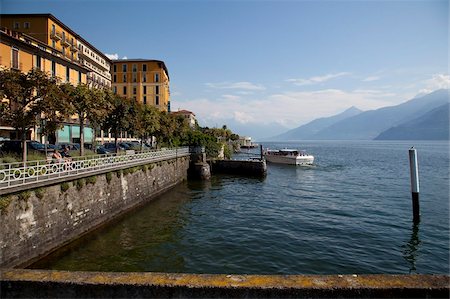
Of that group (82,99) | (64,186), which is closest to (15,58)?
(82,99)

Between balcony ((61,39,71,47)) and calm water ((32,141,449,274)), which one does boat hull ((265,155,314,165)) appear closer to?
calm water ((32,141,449,274))

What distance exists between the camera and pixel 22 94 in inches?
674

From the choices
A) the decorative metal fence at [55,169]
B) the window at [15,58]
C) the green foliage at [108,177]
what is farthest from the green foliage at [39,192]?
the window at [15,58]

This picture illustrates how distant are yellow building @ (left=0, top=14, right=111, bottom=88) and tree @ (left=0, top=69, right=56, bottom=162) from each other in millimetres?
28135

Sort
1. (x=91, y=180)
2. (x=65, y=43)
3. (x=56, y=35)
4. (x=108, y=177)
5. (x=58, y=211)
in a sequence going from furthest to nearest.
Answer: (x=65, y=43) < (x=56, y=35) < (x=108, y=177) < (x=91, y=180) < (x=58, y=211)

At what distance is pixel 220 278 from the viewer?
4688 mm

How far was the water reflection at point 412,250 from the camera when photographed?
14459 mm

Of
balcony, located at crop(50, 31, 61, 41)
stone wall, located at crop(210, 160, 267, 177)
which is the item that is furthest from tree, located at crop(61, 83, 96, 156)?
balcony, located at crop(50, 31, 61, 41)

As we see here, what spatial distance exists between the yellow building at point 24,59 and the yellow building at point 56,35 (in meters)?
1.88

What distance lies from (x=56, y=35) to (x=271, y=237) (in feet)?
179

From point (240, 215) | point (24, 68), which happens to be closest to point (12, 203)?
point (240, 215)

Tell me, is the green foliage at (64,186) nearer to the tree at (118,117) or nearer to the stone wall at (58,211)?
the stone wall at (58,211)

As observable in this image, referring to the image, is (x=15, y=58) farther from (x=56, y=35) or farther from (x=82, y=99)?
(x=56, y=35)

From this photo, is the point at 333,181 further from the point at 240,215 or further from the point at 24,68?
the point at 24,68
